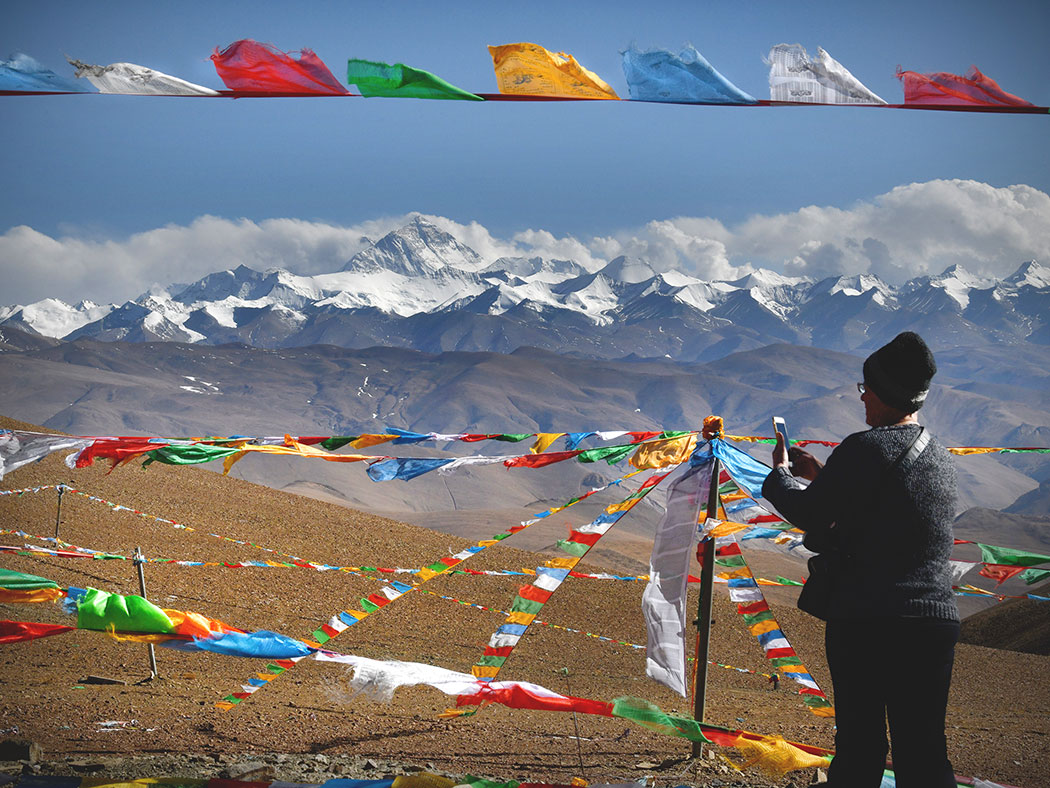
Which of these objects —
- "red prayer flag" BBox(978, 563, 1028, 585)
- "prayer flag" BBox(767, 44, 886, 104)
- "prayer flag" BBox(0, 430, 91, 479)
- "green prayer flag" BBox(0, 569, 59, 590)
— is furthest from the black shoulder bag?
"prayer flag" BBox(0, 430, 91, 479)

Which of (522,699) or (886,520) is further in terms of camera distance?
(522,699)

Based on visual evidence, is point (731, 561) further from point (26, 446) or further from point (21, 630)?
point (26, 446)

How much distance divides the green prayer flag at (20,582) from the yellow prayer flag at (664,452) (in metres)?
3.59

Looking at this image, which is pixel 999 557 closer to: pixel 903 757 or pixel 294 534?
pixel 903 757

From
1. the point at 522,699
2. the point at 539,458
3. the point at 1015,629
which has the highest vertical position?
the point at 539,458

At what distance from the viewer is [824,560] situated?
10.8 ft

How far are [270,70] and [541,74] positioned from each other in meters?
1.32

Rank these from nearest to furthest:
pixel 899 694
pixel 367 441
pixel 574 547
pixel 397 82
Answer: pixel 899 694 < pixel 397 82 < pixel 574 547 < pixel 367 441

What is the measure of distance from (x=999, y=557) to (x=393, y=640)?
9.18 m

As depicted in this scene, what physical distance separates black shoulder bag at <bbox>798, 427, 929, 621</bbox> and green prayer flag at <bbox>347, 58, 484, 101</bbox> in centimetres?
252

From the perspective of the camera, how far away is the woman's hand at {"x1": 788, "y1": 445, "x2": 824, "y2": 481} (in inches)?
143

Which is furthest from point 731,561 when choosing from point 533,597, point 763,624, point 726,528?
point 533,597

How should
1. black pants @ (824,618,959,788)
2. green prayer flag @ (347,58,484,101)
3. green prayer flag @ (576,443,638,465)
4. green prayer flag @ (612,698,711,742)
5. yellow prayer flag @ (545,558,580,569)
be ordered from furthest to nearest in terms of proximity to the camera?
green prayer flag @ (576,443,638,465) < yellow prayer flag @ (545,558,580,569) < green prayer flag @ (612,698,711,742) < green prayer flag @ (347,58,484,101) < black pants @ (824,618,959,788)

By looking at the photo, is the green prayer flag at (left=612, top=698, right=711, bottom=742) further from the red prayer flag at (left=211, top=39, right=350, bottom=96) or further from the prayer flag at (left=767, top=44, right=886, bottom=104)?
the red prayer flag at (left=211, top=39, right=350, bottom=96)
